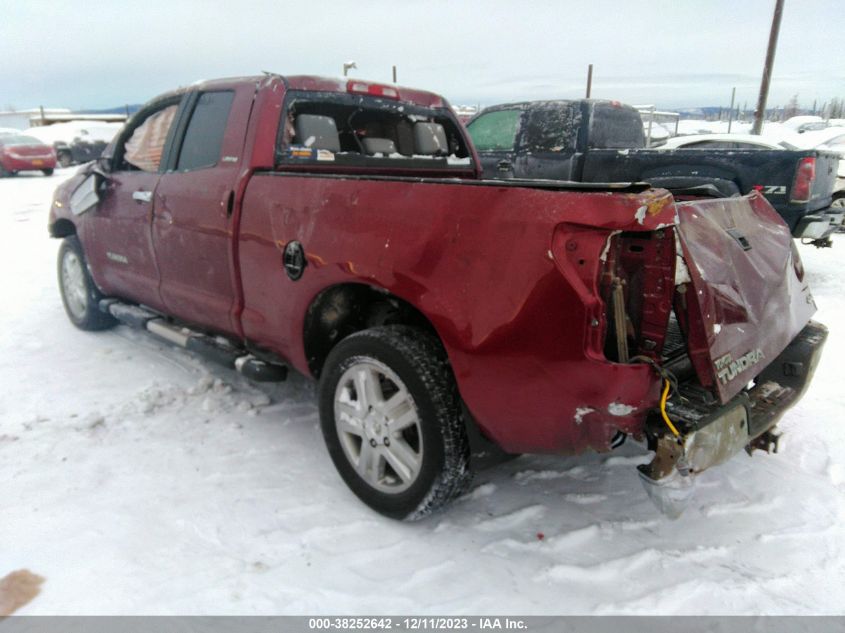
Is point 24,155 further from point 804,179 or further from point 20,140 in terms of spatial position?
point 804,179

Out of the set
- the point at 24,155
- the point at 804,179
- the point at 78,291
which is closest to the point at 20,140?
the point at 24,155

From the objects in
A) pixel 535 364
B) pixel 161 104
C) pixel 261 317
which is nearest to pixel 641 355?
pixel 535 364

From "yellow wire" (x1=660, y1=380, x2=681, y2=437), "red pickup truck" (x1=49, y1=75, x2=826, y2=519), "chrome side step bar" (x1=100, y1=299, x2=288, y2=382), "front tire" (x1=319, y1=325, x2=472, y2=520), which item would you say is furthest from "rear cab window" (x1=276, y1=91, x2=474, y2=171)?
"yellow wire" (x1=660, y1=380, x2=681, y2=437)

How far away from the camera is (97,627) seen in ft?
6.90

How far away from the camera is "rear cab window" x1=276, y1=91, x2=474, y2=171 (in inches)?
133

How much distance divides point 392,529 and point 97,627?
3.78 ft

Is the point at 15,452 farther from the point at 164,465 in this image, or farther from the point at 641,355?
the point at 641,355

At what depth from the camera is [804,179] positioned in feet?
20.1

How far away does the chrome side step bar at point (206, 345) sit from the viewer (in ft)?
10.7

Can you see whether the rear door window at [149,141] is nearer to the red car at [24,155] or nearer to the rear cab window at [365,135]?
the rear cab window at [365,135]

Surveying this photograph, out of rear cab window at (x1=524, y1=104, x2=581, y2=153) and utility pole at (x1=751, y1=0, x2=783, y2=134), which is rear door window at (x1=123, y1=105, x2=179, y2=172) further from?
utility pole at (x1=751, y1=0, x2=783, y2=134)

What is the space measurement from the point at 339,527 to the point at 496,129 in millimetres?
6505

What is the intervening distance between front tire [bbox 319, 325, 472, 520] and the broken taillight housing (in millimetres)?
5359

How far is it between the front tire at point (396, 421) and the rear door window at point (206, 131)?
5.20ft
